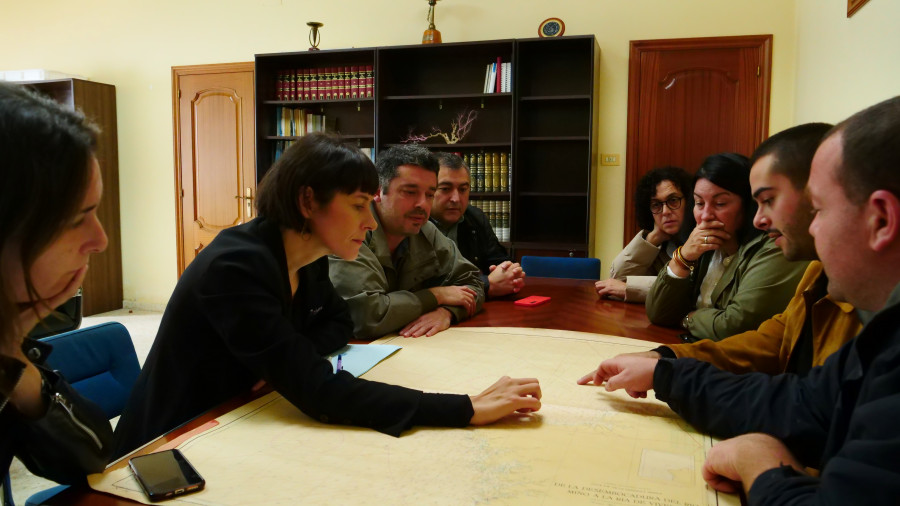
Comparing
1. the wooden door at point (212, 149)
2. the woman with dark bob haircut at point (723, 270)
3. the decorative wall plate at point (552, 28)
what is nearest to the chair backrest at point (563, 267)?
the woman with dark bob haircut at point (723, 270)

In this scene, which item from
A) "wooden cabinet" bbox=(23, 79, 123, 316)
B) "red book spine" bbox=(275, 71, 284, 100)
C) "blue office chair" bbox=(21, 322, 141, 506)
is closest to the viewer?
"blue office chair" bbox=(21, 322, 141, 506)

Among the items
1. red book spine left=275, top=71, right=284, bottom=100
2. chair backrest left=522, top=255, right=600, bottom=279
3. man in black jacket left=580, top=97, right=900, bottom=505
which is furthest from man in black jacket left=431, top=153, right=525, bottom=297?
red book spine left=275, top=71, right=284, bottom=100

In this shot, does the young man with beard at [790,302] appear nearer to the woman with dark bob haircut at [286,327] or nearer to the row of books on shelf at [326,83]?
the woman with dark bob haircut at [286,327]

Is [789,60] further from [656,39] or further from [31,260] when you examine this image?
[31,260]

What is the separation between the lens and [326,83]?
520 cm

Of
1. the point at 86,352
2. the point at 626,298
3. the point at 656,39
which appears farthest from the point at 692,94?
the point at 86,352

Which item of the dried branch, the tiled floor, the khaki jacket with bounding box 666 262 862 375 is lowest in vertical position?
the tiled floor

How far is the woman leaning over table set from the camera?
73cm

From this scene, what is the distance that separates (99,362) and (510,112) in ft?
12.8

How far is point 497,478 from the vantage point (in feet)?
3.10

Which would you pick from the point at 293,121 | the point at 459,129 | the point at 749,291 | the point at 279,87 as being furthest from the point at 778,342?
the point at 279,87

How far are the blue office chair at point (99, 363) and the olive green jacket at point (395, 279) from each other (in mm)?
630

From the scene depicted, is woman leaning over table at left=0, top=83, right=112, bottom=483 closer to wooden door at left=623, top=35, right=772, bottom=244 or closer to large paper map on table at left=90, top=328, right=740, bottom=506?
large paper map on table at left=90, top=328, right=740, bottom=506

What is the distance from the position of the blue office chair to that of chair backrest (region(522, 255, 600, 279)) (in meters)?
2.60
